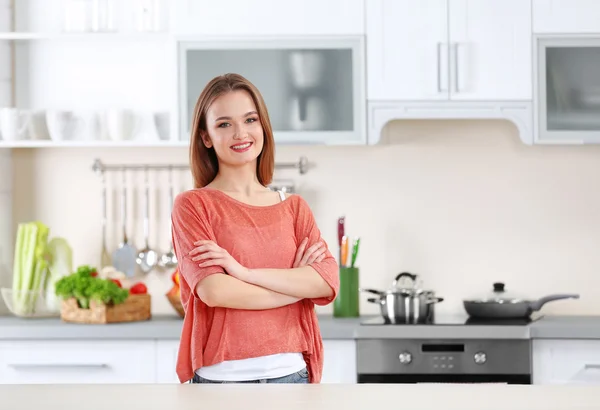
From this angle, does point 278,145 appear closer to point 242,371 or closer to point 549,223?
point 549,223

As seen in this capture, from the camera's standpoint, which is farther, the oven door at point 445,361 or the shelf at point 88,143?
the shelf at point 88,143

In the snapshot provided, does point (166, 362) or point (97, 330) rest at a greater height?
point (97, 330)

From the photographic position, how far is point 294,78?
3.50 metres

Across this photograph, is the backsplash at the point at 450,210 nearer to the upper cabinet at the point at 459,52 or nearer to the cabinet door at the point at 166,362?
the upper cabinet at the point at 459,52

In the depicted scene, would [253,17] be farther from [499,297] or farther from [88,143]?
[499,297]

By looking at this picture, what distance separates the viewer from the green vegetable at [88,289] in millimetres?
3330

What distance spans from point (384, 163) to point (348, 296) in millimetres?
597

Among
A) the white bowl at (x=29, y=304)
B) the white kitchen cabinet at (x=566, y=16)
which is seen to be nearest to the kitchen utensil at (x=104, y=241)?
the white bowl at (x=29, y=304)

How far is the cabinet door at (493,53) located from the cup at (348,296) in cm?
77

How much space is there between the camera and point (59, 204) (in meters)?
3.87

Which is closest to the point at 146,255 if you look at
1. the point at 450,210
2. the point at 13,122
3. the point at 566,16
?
the point at 13,122

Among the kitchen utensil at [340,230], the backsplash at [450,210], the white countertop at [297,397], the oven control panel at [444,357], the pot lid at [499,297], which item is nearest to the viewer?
the white countertop at [297,397]

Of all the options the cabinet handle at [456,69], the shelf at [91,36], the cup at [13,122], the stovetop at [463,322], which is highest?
the shelf at [91,36]

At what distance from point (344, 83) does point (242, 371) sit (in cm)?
176
